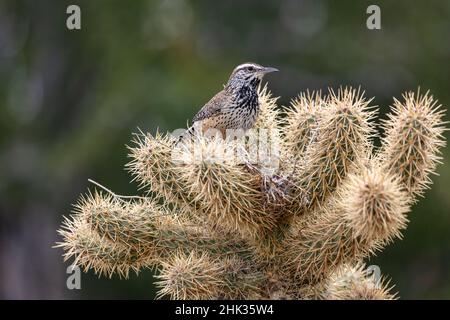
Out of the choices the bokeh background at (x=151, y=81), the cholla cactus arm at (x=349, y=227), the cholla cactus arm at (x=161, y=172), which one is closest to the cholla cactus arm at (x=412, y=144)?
the cholla cactus arm at (x=349, y=227)

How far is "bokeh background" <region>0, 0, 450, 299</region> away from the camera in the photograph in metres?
13.5

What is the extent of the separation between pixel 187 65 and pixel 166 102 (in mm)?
1676

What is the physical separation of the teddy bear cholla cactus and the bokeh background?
27.3 feet

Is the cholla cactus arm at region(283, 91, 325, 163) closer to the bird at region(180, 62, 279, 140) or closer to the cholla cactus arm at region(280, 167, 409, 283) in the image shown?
the cholla cactus arm at region(280, 167, 409, 283)

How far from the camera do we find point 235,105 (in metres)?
5.95

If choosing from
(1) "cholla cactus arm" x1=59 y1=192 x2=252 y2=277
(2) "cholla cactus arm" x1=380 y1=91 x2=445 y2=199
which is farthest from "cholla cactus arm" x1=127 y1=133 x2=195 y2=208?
(2) "cholla cactus arm" x1=380 y1=91 x2=445 y2=199

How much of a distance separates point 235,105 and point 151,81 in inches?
331

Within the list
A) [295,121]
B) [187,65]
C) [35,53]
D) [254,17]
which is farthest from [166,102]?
[295,121]

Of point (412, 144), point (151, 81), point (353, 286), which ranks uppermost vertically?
point (151, 81)

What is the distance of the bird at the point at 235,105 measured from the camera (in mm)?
5789

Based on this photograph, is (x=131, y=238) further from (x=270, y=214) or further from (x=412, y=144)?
(x=412, y=144)

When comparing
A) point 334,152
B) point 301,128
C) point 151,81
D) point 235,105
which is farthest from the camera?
point 151,81

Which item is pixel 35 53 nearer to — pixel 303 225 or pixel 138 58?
pixel 138 58

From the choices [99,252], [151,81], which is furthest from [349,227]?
[151,81]
